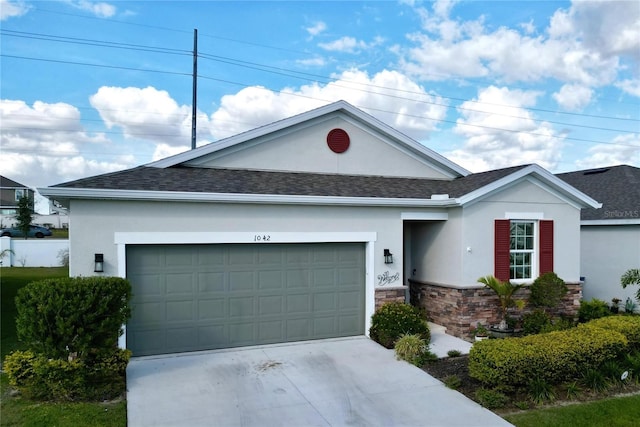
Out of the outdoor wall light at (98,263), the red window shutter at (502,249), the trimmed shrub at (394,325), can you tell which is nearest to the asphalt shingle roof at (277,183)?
the red window shutter at (502,249)

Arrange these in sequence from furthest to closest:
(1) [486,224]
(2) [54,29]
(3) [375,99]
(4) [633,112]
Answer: (3) [375,99] → (4) [633,112] → (2) [54,29] → (1) [486,224]

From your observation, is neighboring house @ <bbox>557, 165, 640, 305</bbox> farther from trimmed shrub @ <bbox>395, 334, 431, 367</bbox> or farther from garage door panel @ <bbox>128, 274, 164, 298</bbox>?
garage door panel @ <bbox>128, 274, 164, 298</bbox>

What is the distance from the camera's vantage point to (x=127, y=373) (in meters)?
7.92

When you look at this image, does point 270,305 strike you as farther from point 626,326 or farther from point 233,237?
point 626,326

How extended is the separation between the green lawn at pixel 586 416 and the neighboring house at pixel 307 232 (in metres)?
3.81

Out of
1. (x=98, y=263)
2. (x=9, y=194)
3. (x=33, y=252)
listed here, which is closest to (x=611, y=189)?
(x=98, y=263)

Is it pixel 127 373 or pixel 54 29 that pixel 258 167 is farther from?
pixel 54 29

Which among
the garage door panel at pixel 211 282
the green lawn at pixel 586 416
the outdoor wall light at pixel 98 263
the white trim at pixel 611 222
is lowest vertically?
the green lawn at pixel 586 416

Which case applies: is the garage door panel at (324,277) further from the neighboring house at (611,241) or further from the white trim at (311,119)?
the neighboring house at (611,241)

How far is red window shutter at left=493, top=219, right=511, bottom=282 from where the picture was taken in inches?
434

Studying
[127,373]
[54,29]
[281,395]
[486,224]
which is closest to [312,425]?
[281,395]

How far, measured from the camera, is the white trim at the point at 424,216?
10.9m

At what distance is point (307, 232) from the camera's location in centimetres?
995

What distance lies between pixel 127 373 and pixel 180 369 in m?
0.90
